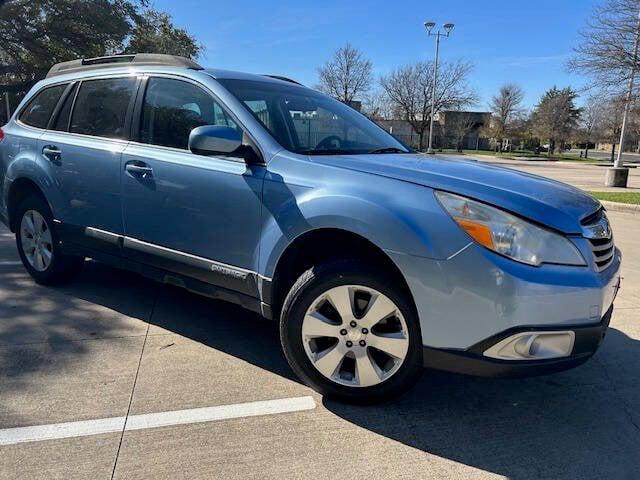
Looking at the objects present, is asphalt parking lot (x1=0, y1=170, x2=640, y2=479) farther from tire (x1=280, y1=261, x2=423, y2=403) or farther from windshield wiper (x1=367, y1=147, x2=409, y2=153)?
windshield wiper (x1=367, y1=147, x2=409, y2=153)

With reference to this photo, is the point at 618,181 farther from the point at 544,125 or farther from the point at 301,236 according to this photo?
the point at 544,125

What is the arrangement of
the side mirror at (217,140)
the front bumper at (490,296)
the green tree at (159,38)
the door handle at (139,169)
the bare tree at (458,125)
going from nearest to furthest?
the front bumper at (490,296), the side mirror at (217,140), the door handle at (139,169), the green tree at (159,38), the bare tree at (458,125)

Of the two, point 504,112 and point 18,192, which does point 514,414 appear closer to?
point 18,192

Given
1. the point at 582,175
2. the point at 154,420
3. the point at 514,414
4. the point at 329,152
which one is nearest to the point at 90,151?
the point at 329,152

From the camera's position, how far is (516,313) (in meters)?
2.34

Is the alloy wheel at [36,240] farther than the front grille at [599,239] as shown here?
Yes

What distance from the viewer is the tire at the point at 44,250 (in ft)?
14.7

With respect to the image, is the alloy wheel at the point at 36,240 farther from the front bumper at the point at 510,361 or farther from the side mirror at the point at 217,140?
the front bumper at the point at 510,361

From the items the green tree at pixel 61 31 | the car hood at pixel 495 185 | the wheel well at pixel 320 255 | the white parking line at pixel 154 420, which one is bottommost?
the white parking line at pixel 154 420

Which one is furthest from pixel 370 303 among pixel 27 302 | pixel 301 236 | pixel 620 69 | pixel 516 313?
pixel 620 69

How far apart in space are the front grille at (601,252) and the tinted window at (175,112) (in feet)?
7.15

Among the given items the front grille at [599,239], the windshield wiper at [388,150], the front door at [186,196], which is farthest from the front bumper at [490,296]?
the windshield wiper at [388,150]

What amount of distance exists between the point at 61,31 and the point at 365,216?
93.9 feet

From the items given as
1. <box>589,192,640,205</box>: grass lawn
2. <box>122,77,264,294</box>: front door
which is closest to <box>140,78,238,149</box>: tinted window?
<box>122,77,264,294</box>: front door
